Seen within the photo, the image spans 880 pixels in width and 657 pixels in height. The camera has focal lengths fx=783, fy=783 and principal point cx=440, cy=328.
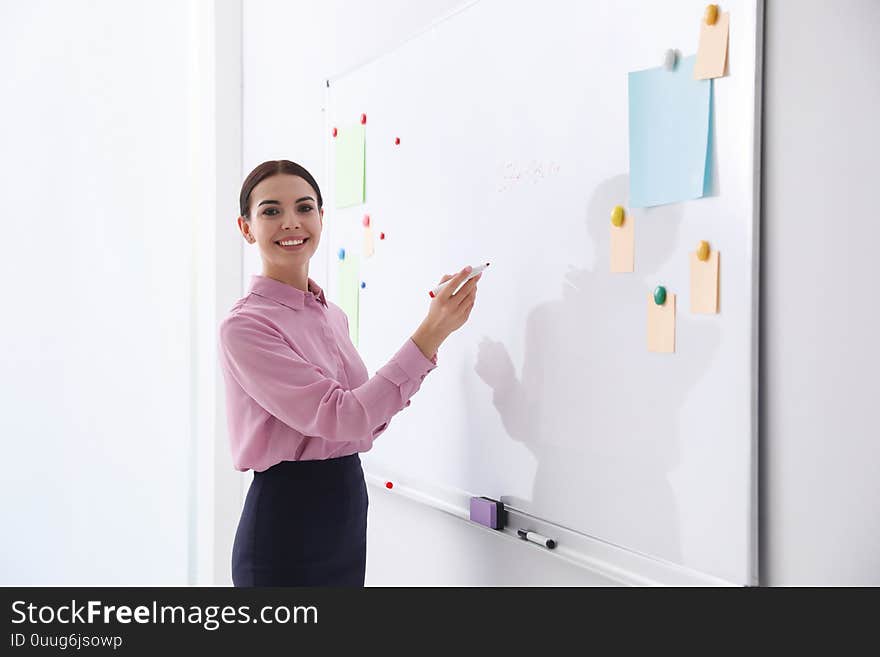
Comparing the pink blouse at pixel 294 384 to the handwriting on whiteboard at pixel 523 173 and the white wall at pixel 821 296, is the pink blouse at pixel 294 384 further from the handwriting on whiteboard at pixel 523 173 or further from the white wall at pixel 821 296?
the white wall at pixel 821 296

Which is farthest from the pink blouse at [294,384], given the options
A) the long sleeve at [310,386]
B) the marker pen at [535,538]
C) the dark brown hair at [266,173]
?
the marker pen at [535,538]

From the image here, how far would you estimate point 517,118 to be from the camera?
127cm

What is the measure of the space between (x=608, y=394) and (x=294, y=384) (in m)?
0.47

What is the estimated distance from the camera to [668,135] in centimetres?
102

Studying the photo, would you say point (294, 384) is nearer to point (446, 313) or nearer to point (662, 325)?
point (446, 313)

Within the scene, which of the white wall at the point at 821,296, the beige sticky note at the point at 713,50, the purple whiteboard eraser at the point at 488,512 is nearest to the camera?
the white wall at the point at 821,296

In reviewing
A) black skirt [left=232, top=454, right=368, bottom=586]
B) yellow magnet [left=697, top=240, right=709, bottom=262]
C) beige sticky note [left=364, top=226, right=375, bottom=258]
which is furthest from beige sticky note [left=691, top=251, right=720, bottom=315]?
beige sticky note [left=364, top=226, right=375, bottom=258]

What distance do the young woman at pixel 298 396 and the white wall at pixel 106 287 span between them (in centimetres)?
102

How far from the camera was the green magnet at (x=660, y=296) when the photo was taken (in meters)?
1.03

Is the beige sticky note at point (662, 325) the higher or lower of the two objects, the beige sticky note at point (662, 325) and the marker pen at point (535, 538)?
the higher

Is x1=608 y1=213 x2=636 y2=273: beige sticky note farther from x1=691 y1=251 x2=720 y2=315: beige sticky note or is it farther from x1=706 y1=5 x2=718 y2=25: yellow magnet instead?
x1=706 y1=5 x2=718 y2=25: yellow magnet

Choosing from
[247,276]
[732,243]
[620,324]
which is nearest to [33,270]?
[247,276]

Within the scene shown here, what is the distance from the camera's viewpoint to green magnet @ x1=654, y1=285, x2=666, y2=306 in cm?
103
